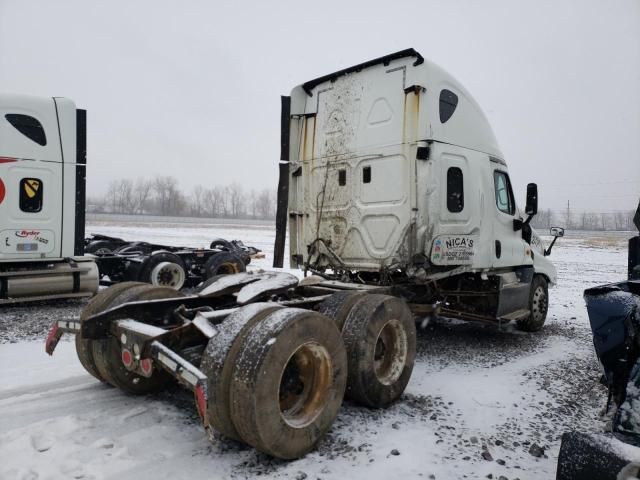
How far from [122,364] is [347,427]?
78.7 inches

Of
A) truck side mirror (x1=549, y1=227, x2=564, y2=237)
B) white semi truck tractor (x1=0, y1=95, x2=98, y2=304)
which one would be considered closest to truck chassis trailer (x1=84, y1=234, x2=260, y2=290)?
white semi truck tractor (x1=0, y1=95, x2=98, y2=304)

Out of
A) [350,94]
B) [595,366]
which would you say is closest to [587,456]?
[595,366]

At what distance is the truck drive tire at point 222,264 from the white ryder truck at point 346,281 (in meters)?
4.32

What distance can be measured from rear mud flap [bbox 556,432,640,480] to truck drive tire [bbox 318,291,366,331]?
202 centimetres

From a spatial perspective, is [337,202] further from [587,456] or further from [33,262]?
[33,262]

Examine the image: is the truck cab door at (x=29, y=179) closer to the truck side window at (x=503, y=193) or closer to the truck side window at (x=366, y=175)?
the truck side window at (x=366, y=175)

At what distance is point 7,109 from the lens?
758cm

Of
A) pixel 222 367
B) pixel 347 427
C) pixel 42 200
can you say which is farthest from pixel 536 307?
pixel 42 200

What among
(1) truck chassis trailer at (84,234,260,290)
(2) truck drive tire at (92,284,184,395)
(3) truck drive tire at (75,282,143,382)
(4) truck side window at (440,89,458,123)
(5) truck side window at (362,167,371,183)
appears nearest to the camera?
(2) truck drive tire at (92,284,184,395)

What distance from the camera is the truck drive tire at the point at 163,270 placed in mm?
9445

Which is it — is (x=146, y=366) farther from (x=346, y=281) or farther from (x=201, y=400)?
(x=346, y=281)

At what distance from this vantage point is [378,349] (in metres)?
4.24

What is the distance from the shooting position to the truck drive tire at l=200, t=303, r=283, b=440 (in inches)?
112

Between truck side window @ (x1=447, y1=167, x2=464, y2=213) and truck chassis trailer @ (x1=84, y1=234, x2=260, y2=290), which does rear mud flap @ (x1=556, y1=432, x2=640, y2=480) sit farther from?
truck chassis trailer @ (x1=84, y1=234, x2=260, y2=290)
